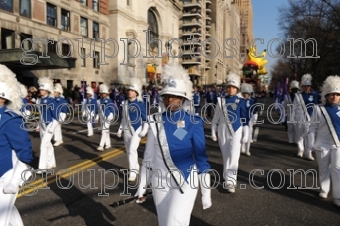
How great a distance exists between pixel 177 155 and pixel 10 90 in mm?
1930

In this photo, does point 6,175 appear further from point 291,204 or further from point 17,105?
point 291,204

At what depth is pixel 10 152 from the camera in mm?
3164

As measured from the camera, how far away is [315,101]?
8.85 metres

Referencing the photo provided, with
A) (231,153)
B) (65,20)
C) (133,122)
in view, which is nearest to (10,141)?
(133,122)

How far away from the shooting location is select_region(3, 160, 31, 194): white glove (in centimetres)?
297

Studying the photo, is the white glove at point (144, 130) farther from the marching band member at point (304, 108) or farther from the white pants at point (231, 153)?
the marching band member at point (304, 108)

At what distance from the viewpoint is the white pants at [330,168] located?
Answer: 5027 millimetres

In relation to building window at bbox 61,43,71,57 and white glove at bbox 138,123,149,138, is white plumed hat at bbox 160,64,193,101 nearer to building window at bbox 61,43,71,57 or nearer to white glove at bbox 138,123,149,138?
white glove at bbox 138,123,149,138

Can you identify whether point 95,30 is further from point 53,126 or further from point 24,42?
point 53,126

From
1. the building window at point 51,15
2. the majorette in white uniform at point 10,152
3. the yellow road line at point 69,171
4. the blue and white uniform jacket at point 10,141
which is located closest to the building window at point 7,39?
the building window at point 51,15

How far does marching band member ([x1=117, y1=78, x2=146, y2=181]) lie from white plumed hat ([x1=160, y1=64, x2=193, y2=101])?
347 cm

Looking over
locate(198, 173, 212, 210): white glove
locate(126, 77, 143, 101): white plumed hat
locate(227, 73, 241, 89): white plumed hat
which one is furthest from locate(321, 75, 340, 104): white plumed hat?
locate(126, 77, 143, 101): white plumed hat

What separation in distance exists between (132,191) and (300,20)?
23.1 meters

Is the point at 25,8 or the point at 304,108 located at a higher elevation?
the point at 25,8
